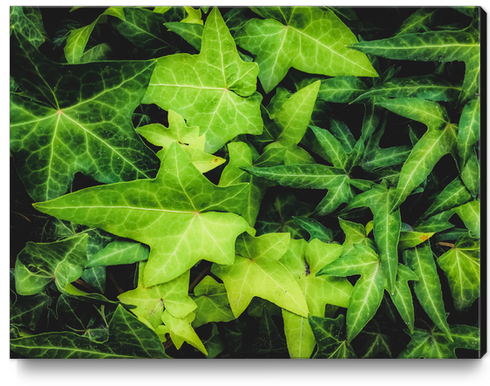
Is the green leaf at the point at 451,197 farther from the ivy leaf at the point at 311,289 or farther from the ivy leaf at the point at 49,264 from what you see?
the ivy leaf at the point at 49,264

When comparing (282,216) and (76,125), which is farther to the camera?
(282,216)

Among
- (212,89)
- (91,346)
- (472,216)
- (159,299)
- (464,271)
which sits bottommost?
(91,346)

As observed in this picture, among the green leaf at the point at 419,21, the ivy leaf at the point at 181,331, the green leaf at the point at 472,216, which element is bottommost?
the ivy leaf at the point at 181,331

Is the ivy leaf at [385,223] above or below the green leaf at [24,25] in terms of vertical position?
below

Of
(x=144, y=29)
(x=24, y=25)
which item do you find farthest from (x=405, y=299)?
(x=24, y=25)

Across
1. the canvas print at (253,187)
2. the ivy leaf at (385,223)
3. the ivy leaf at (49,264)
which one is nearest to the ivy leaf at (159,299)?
the canvas print at (253,187)

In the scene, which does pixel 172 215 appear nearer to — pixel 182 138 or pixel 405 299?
pixel 182 138

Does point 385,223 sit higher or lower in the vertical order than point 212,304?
higher
